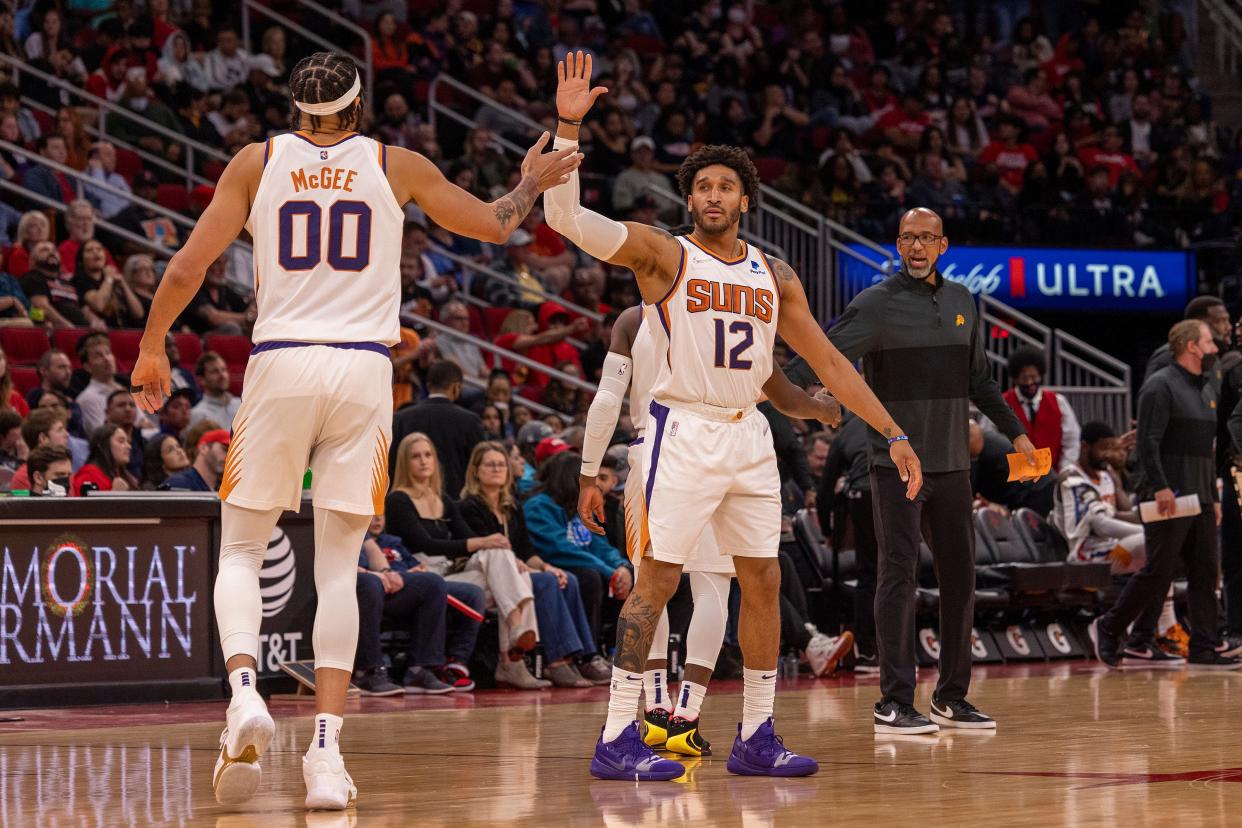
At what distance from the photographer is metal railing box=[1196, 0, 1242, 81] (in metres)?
23.3

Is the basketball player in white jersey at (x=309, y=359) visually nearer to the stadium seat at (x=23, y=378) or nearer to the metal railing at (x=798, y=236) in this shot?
the stadium seat at (x=23, y=378)

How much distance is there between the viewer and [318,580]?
17.6ft

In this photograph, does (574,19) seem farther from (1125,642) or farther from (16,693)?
(16,693)

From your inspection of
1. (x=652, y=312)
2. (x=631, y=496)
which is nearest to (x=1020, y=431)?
(x=631, y=496)

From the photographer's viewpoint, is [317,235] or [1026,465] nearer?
[317,235]

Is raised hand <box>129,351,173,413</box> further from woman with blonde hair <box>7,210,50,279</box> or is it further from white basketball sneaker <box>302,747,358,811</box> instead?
woman with blonde hair <box>7,210,50,279</box>

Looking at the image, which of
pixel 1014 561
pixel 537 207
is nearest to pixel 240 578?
pixel 1014 561

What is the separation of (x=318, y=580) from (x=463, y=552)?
499cm

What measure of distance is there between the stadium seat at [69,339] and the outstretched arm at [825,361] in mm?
7219

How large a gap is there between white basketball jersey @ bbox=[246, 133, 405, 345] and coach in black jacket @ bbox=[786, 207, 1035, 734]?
110 inches

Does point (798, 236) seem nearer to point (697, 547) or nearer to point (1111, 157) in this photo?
point (1111, 157)

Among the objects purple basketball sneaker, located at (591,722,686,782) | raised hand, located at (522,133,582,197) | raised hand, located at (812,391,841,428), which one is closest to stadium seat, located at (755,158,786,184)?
raised hand, located at (812,391,841,428)

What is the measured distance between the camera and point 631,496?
739cm

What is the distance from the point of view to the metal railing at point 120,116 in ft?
47.3
